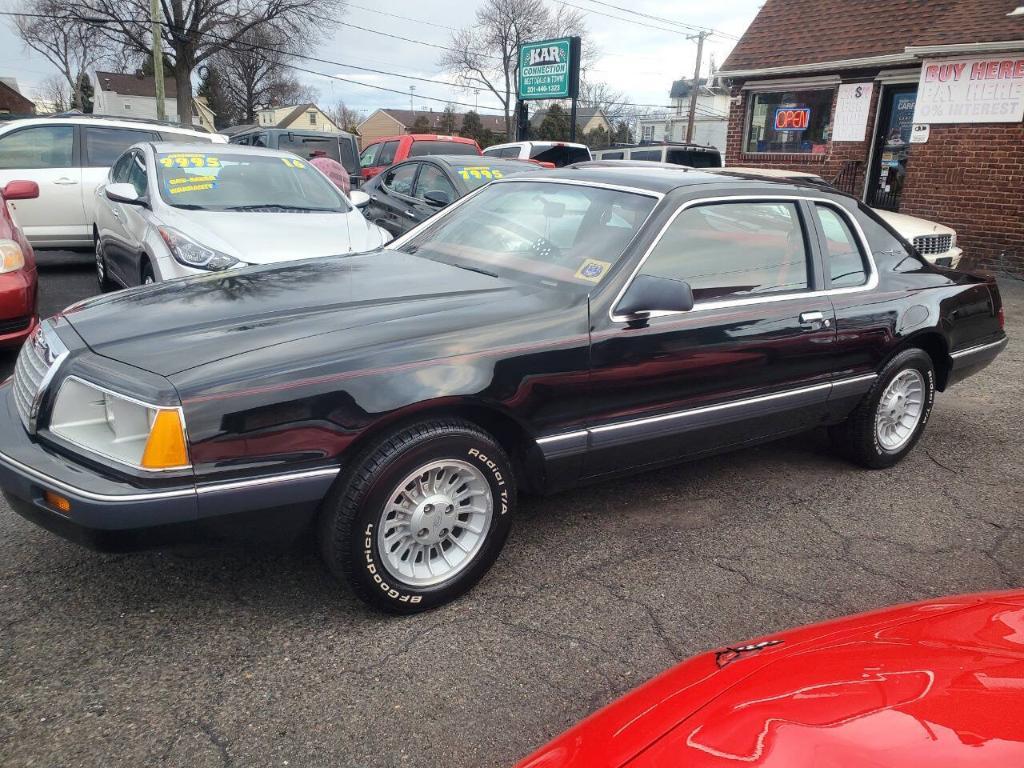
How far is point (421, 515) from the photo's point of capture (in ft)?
9.15

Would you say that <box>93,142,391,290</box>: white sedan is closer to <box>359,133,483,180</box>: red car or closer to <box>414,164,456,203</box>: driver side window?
<box>414,164,456,203</box>: driver side window

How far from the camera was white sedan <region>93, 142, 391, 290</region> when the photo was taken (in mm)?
5559

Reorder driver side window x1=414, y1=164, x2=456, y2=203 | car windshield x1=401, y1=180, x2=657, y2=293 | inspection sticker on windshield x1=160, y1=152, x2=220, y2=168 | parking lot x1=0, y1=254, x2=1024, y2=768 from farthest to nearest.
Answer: driver side window x1=414, y1=164, x2=456, y2=203 < inspection sticker on windshield x1=160, y1=152, x2=220, y2=168 < car windshield x1=401, y1=180, x2=657, y2=293 < parking lot x1=0, y1=254, x2=1024, y2=768

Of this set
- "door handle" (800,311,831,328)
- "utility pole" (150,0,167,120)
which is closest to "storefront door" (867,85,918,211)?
"door handle" (800,311,831,328)

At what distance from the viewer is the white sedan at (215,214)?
5.56 meters

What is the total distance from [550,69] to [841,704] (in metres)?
20.4

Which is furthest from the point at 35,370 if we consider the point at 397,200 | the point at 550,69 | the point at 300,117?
the point at 300,117

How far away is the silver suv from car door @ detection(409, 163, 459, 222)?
10.8 ft

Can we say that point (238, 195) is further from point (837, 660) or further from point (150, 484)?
point (837, 660)

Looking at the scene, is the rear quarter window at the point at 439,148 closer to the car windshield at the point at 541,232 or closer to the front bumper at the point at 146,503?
the car windshield at the point at 541,232

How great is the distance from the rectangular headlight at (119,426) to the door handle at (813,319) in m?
2.73

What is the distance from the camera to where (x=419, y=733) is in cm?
230

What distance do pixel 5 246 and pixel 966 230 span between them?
12126 mm

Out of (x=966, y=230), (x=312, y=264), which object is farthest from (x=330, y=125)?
(x=312, y=264)
